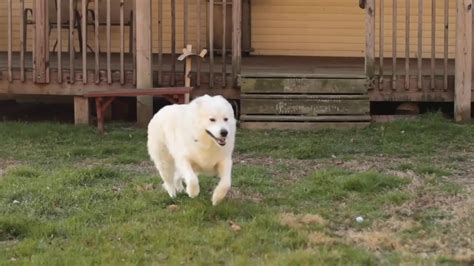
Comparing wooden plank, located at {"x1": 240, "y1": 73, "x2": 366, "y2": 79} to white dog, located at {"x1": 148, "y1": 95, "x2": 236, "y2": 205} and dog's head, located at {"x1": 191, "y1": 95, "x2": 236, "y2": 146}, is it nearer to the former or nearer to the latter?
white dog, located at {"x1": 148, "y1": 95, "x2": 236, "y2": 205}

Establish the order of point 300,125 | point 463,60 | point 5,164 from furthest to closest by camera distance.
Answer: point 463,60 → point 300,125 → point 5,164

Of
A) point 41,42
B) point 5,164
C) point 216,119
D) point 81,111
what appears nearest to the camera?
point 216,119

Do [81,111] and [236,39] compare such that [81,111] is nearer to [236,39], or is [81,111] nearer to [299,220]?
[236,39]

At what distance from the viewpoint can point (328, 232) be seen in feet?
17.7

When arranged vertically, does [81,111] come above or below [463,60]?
below

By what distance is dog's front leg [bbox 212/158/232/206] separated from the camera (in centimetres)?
573

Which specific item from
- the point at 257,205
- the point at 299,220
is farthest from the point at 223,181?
the point at 299,220

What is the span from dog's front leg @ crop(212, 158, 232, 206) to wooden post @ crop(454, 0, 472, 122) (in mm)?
5217

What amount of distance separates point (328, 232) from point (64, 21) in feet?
26.7

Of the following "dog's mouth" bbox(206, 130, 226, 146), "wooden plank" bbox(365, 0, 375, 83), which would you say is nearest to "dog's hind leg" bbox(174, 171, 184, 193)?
"dog's mouth" bbox(206, 130, 226, 146)

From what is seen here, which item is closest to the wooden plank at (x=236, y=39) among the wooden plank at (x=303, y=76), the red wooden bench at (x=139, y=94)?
the wooden plank at (x=303, y=76)

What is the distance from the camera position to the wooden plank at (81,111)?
10344mm

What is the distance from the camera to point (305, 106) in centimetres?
995

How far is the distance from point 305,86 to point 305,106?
282 mm
